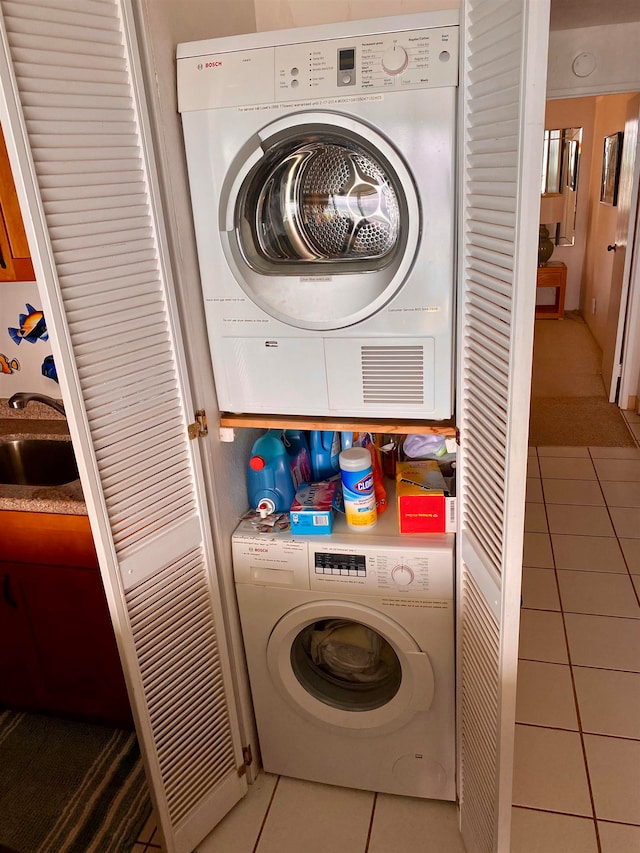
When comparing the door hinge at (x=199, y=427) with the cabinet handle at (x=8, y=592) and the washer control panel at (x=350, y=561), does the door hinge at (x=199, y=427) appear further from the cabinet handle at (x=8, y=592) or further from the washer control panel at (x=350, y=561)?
the cabinet handle at (x=8, y=592)

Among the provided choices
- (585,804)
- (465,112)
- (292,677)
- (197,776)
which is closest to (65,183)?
(465,112)

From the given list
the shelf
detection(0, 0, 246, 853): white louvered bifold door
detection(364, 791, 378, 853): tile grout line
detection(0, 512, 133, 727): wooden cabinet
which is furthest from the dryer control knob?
detection(364, 791, 378, 853): tile grout line

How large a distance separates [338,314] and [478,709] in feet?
3.11

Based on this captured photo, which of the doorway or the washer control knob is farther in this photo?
the doorway

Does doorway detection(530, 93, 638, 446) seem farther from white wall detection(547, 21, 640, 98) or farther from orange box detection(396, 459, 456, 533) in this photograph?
orange box detection(396, 459, 456, 533)

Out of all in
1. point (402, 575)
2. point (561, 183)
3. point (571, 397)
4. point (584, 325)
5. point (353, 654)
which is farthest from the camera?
point (561, 183)

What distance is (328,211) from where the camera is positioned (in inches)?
59.5

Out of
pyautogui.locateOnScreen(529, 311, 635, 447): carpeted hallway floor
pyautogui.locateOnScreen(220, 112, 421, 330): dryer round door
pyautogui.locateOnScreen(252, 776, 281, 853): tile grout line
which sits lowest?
pyautogui.locateOnScreen(252, 776, 281, 853): tile grout line

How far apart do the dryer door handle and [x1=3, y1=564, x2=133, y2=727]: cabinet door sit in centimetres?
85

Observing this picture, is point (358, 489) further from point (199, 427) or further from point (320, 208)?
point (320, 208)

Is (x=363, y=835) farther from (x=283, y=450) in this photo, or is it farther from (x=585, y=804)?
(x=283, y=450)

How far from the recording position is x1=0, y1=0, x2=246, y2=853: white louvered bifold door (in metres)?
1.13

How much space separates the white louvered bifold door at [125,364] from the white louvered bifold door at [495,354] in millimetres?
621

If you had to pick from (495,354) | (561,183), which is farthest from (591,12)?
(561,183)
